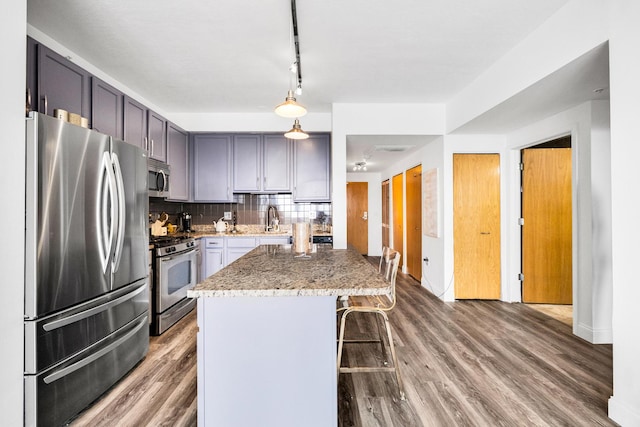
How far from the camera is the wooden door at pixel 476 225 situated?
158 inches

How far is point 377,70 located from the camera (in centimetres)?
300

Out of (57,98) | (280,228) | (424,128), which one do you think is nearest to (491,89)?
(424,128)

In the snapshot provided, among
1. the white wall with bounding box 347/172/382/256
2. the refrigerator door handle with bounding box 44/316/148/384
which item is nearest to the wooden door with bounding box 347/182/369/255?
the white wall with bounding box 347/172/382/256

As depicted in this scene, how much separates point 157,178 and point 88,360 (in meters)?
2.08

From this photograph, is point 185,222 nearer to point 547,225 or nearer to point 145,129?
point 145,129

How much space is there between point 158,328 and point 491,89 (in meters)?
4.02

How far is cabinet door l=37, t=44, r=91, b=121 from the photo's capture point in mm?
2006

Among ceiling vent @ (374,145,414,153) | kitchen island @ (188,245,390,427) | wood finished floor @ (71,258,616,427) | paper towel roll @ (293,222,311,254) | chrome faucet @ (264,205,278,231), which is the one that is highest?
ceiling vent @ (374,145,414,153)

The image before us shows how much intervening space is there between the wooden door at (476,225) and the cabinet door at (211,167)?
10.5ft

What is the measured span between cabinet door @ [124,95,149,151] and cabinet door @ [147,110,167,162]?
87mm

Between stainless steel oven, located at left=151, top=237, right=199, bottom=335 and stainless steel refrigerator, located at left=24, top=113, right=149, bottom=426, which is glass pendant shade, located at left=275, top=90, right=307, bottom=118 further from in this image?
stainless steel oven, located at left=151, top=237, right=199, bottom=335

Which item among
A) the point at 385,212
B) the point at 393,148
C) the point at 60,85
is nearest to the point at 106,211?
the point at 60,85

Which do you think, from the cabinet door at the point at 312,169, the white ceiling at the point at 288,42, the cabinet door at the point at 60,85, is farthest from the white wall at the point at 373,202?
the cabinet door at the point at 60,85

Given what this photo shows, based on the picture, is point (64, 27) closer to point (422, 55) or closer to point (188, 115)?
point (188, 115)
